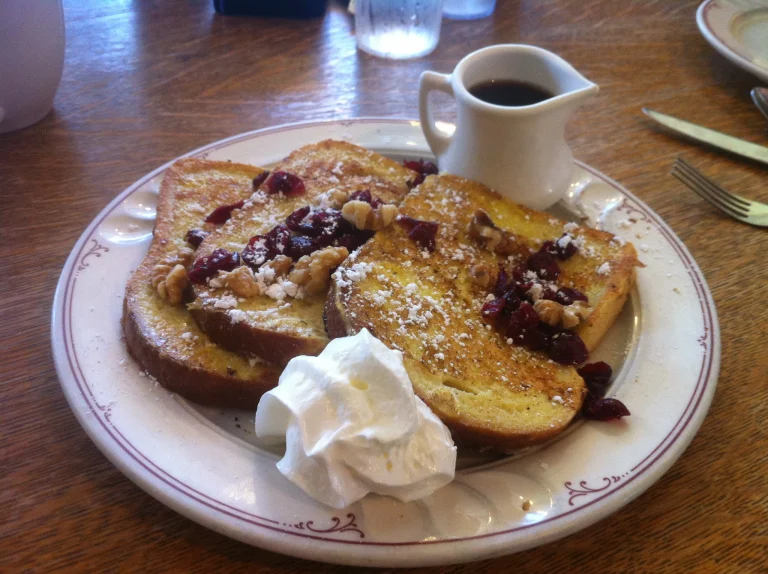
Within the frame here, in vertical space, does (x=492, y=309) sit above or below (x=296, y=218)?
below

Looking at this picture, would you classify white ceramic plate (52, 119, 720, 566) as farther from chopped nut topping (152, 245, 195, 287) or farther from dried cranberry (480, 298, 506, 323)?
dried cranberry (480, 298, 506, 323)

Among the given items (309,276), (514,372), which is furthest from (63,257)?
(514,372)

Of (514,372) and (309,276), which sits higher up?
(309,276)

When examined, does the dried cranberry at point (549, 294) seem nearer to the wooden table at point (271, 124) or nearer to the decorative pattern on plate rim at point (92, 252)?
the wooden table at point (271, 124)

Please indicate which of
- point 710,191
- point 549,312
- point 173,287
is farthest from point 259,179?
point 710,191

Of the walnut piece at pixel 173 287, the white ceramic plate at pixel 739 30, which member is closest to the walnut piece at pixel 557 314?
the walnut piece at pixel 173 287

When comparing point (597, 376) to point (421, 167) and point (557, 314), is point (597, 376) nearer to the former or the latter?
point (557, 314)

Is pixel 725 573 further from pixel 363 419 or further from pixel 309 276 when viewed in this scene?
pixel 309 276
